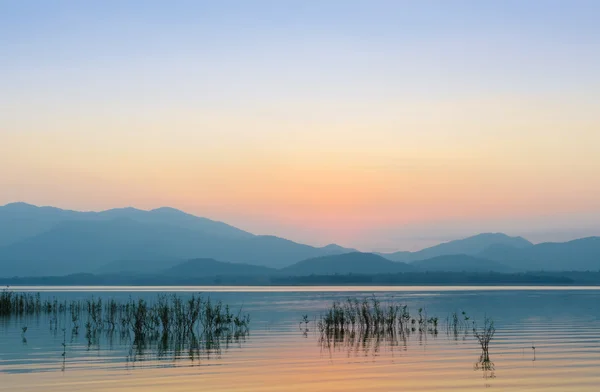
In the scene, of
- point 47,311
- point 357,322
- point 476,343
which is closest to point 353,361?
point 476,343

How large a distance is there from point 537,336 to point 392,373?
1334 cm

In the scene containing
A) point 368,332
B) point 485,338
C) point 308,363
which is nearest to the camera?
point 308,363

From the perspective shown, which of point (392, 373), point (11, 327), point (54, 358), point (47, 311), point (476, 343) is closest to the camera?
point (392, 373)

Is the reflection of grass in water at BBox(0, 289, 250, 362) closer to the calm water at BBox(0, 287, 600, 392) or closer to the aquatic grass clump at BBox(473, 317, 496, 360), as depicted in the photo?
the calm water at BBox(0, 287, 600, 392)

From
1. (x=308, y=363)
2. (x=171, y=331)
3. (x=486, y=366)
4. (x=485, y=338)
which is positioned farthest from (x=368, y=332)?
(x=486, y=366)

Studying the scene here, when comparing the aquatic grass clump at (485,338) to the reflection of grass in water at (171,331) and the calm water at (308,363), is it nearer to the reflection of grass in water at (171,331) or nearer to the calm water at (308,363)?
the calm water at (308,363)

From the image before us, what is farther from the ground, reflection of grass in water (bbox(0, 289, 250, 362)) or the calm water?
reflection of grass in water (bbox(0, 289, 250, 362))

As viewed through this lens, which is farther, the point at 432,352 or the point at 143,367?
the point at 432,352

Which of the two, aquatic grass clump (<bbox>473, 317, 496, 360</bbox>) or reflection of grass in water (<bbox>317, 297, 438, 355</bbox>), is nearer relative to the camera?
aquatic grass clump (<bbox>473, 317, 496, 360</bbox>)

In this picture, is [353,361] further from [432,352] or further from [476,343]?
[476,343]

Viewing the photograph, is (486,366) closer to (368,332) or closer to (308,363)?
(308,363)

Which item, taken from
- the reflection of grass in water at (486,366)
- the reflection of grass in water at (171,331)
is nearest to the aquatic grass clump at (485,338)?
the reflection of grass in water at (486,366)

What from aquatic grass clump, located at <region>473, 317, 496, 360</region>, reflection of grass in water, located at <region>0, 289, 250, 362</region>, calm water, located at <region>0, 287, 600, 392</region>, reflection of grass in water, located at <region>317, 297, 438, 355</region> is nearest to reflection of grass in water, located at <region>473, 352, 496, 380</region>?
calm water, located at <region>0, 287, 600, 392</region>

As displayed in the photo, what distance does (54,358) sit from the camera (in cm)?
2691
